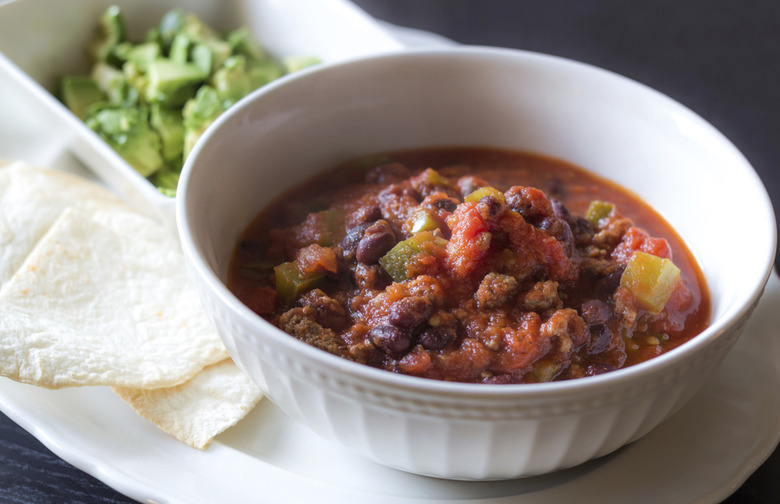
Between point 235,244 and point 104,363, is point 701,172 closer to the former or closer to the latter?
point 235,244

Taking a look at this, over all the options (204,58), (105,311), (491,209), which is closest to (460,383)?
(491,209)

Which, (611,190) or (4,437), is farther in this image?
(611,190)

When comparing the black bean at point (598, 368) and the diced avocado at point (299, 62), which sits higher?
the black bean at point (598, 368)

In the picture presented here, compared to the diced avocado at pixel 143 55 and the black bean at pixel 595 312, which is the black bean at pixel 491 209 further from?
the diced avocado at pixel 143 55

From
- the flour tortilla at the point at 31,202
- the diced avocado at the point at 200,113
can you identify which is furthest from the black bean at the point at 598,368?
the diced avocado at the point at 200,113

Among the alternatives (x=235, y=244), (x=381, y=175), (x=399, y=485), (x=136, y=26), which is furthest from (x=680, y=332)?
(x=136, y=26)

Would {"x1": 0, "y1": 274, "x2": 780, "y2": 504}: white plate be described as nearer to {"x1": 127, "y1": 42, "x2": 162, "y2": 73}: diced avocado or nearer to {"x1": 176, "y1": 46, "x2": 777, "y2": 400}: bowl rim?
{"x1": 176, "y1": 46, "x2": 777, "y2": 400}: bowl rim
